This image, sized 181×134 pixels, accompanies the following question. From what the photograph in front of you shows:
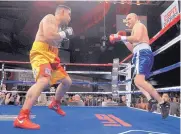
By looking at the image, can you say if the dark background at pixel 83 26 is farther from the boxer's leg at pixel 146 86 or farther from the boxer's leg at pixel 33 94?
the boxer's leg at pixel 33 94

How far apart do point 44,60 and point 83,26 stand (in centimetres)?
786

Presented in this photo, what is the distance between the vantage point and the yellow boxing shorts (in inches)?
62.6

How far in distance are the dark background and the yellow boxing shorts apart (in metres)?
5.68

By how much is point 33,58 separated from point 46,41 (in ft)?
0.51

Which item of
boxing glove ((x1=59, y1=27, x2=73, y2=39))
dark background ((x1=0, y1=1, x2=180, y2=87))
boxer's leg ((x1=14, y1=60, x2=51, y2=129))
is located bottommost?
boxer's leg ((x1=14, y1=60, x2=51, y2=129))

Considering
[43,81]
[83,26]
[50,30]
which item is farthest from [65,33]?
[83,26]

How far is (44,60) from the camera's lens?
5.36 feet

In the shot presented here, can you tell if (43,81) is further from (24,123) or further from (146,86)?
(146,86)

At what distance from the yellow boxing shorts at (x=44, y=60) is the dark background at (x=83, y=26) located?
5.68 m

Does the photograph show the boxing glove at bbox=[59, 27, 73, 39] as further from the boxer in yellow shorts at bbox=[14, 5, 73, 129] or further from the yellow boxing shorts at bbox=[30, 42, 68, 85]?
the yellow boxing shorts at bbox=[30, 42, 68, 85]

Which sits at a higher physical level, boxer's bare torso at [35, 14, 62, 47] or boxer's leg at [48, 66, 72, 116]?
boxer's bare torso at [35, 14, 62, 47]

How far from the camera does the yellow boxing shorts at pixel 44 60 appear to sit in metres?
1.59

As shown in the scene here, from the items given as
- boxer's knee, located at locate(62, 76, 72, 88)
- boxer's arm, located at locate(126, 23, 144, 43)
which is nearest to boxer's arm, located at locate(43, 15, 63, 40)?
boxer's knee, located at locate(62, 76, 72, 88)

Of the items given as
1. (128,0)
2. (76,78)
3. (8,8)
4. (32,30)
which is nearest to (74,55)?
(76,78)
